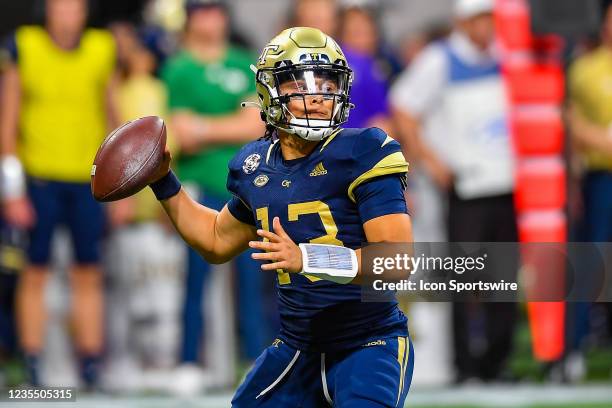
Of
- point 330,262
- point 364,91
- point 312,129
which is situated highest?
point 364,91

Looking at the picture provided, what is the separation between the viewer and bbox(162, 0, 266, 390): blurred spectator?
670cm

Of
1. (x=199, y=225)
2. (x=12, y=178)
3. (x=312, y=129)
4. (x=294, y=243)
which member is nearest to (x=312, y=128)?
(x=312, y=129)

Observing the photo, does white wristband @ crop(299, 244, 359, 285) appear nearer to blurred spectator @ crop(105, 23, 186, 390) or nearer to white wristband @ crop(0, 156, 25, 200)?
white wristband @ crop(0, 156, 25, 200)

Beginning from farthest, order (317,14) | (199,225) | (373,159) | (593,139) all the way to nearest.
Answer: (593,139), (317,14), (199,225), (373,159)

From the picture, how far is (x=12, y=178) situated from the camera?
6672 mm

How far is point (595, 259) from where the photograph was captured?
5055mm

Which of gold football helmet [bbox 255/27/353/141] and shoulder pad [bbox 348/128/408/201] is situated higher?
gold football helmet [bbox 255/27/353/141]

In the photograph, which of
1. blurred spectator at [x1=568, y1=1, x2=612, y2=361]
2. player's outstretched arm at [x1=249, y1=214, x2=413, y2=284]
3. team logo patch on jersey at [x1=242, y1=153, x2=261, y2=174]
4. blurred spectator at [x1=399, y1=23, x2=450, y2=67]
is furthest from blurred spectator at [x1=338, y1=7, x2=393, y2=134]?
player's outstretched arm at [x1=249, y1=214, x2=413, y2=284]

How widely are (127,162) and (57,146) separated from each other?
2.86 meters

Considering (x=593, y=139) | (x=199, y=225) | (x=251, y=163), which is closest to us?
(x=251, y=163)

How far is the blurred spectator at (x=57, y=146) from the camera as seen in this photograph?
6754mm

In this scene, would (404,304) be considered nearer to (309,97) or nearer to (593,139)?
(593,139)

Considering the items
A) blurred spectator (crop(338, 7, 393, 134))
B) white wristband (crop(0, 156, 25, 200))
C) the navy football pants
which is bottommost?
the navy football pants

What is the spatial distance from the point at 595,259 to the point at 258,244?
1.96 meters
